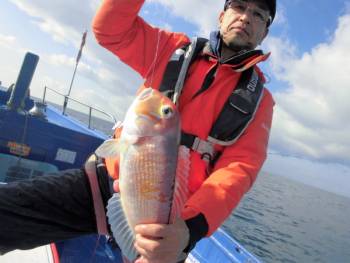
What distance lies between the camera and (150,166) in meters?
2.37

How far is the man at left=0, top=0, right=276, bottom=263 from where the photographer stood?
10.5 ft

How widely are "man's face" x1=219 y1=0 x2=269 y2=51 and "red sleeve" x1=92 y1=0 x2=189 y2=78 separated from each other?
501 mm

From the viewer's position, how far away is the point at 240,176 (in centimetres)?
323

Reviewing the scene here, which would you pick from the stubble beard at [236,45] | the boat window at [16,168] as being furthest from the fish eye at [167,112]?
the boat window at [16,168]

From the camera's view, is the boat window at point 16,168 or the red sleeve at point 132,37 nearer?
the red sleeve at point 132,37

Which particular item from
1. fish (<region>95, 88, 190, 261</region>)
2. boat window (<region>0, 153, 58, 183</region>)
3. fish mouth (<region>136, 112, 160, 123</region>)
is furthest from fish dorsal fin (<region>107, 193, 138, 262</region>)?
boat window (<region>0, 153, 58, 183</region>)

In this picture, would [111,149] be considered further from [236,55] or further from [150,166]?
[236,55]

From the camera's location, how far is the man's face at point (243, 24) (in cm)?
398

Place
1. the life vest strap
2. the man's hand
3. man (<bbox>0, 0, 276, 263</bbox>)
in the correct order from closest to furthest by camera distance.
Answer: the man's hand
man (<bbox>0, 0, 276, 263</bbox>)
the life vest strap

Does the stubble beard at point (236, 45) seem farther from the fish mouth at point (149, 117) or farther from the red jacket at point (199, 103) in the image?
the fish mouth at point (149, 117)

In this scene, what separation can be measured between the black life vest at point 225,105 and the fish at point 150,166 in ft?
3.42

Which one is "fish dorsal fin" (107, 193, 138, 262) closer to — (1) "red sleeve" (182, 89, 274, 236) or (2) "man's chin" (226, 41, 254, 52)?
(1) "red sleeve" (182, 89, 274, 236)

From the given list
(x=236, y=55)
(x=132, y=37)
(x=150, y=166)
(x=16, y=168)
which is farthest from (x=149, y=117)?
(x=16, y=168)

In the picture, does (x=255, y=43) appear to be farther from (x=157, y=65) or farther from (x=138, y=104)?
(x=138, y=104)
